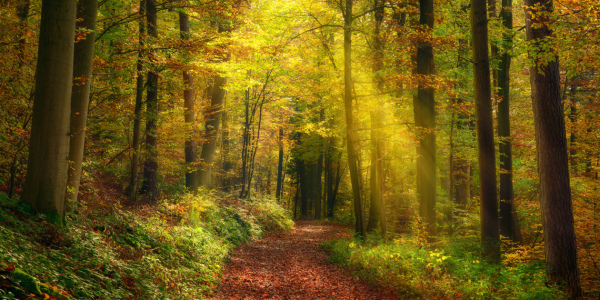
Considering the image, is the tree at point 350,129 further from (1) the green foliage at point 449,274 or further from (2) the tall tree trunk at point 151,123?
(2) the tall tree trunk at point 151,123

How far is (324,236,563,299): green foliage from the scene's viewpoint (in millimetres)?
6535

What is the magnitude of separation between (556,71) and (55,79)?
31.7 feet

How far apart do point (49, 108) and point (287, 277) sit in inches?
258

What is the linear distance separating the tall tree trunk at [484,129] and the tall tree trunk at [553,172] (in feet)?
6.33

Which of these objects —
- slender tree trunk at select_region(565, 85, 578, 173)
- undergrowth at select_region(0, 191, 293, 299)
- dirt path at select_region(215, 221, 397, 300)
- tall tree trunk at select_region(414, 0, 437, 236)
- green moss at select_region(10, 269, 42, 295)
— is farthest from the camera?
slender tree trunk at select_region(565, 85, 578, 173)

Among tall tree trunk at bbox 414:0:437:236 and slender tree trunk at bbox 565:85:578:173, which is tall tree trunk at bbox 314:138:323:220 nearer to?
tall tree trunk at bbox 414:0:437:236

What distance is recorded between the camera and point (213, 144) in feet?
52.5

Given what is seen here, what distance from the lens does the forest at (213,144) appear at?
218 inches

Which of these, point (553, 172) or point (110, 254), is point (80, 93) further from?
Result: point (553, 172)

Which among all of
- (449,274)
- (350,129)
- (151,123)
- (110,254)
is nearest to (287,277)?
(449,274)

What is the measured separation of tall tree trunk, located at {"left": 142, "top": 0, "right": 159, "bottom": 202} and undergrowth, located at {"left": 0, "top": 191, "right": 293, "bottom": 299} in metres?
1.30

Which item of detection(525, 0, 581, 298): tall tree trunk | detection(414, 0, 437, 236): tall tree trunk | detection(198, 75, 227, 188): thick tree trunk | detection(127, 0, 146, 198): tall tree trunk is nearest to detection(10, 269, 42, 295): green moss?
detection(127, 0, 146, 198): tall tree trunk

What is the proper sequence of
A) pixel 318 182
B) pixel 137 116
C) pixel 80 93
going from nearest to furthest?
pixel 80 93 < pixel 137 116 < pixel 318 182

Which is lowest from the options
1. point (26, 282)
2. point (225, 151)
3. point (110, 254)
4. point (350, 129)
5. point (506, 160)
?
point (110, 254)
